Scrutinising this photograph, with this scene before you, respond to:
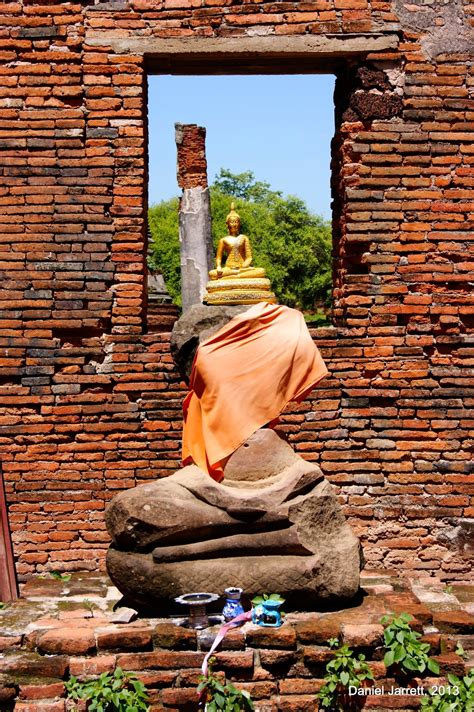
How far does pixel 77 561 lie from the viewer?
7.42m

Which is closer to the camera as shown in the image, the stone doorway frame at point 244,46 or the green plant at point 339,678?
the green plant at point 339,678

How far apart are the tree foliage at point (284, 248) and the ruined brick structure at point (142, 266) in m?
16.3

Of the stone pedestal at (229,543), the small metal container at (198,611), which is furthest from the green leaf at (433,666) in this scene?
the small metal container at (198,611)

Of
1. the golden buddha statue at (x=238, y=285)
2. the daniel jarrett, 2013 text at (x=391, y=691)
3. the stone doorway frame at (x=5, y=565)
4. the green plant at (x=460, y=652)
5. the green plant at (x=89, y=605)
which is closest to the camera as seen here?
the daniel jarrett, 2013 text at (x=391, y=691)

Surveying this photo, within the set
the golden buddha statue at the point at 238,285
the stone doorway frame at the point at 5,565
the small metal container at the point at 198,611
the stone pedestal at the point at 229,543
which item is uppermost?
the golden buddha statue at the point at 238,285

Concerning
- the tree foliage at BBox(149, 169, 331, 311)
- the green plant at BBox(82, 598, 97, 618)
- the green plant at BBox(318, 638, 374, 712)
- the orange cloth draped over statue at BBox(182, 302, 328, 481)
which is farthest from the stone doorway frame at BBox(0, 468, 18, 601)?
Result: the tree foliage at BBox(149, 169, 331, 311)

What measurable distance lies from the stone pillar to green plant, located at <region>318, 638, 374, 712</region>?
38.5 feet

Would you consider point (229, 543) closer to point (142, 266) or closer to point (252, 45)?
point (142, 266)

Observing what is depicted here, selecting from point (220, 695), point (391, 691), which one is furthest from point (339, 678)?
point (220, 695)

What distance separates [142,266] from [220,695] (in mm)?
3933

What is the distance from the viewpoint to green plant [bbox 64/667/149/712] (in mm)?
4359

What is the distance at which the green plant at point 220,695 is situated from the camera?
14.5ft

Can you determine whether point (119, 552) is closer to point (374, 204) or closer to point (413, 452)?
point (413, 452)

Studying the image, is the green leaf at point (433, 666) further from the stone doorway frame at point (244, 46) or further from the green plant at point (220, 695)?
the stone doorway frame at point (244, 46)
